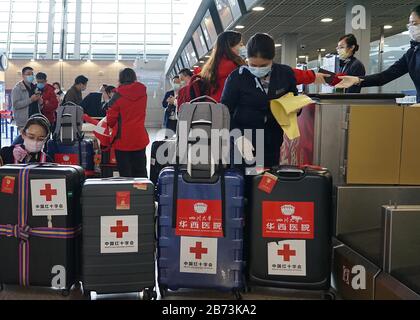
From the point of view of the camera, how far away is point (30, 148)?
3.05 m

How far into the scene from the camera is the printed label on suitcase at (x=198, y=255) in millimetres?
2438

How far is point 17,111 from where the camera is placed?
6.29 metres

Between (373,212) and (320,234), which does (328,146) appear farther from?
(320,234)

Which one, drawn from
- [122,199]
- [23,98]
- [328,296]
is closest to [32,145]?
[122,199]

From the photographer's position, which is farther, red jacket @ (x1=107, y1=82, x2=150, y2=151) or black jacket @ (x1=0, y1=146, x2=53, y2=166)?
red jacket @ (x1=107, y1=82, x2=150, y2=151)

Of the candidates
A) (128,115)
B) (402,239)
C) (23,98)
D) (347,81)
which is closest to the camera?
(402,239)

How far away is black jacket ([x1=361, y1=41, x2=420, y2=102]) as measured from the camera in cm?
327

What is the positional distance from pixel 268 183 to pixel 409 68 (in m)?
1.62

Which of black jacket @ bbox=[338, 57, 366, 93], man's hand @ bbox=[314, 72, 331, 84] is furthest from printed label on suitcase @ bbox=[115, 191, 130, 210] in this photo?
black jacket @ bbox=[338, 57, 366, 93]

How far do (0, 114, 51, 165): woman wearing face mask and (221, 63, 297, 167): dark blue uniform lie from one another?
1.19 meters

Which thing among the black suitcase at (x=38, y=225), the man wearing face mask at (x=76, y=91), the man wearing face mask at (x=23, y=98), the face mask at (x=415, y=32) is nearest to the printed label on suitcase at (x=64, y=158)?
the man wearing face mask at (x=23, y=98)

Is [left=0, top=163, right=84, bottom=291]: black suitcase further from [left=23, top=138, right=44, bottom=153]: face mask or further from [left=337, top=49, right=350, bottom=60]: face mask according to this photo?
[left=337, top=49, right=350, bottom=60]: face mask

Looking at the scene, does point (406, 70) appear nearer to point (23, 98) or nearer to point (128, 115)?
point (128, 115)
